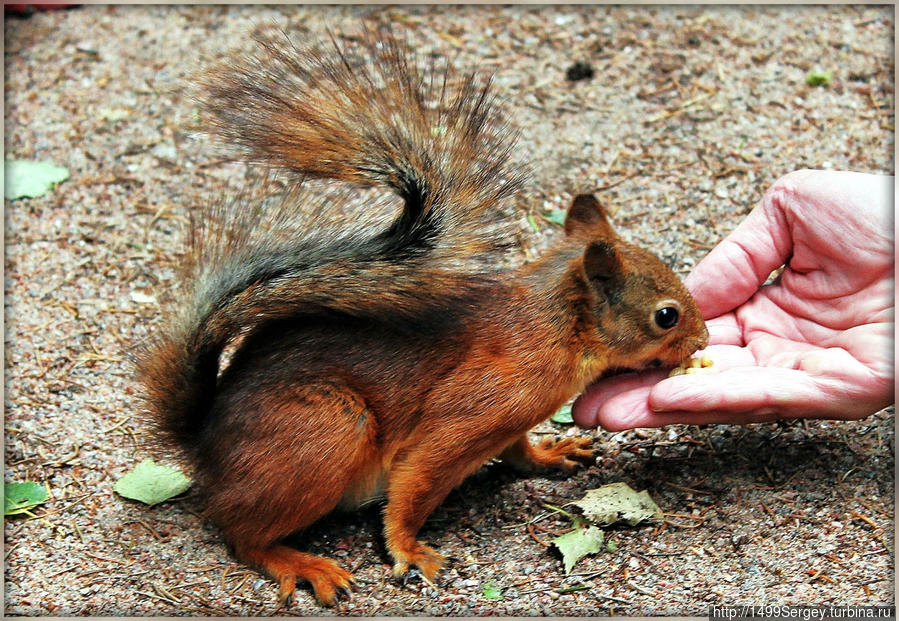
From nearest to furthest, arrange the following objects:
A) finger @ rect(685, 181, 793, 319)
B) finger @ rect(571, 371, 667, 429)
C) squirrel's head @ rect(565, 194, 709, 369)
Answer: squirrel's head @ rect(565, 194, 709, 369) → finger @ rect(571, 371, 667, 429) → finger @ rect(685, 181, 793, 319)

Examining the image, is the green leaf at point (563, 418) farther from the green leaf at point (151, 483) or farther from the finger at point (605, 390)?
Answer: the green leaf at point (151, 483)

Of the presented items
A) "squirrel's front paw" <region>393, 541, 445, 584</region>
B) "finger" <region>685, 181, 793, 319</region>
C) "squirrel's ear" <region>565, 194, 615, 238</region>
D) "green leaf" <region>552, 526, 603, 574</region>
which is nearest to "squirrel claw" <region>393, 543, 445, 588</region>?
"squirrel's front paw" <region>393, 541, 445, 584</region>

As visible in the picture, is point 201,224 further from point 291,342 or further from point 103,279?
point 103,279

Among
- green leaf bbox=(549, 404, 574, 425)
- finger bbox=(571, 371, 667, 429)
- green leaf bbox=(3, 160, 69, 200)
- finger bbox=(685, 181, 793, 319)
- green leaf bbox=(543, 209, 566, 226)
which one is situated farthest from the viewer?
green leaf bbox=(3, 160, 69, 200)

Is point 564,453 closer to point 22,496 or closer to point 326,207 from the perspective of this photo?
point 326,207

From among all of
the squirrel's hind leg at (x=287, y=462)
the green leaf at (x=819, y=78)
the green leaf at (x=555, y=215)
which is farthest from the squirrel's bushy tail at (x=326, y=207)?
the green leaf at (x=819, y=78)

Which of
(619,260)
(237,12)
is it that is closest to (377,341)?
(619,260)

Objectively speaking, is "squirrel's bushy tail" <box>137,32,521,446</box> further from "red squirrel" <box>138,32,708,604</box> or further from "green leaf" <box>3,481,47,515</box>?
"green leaf" <box>3,481,47,515</box>
